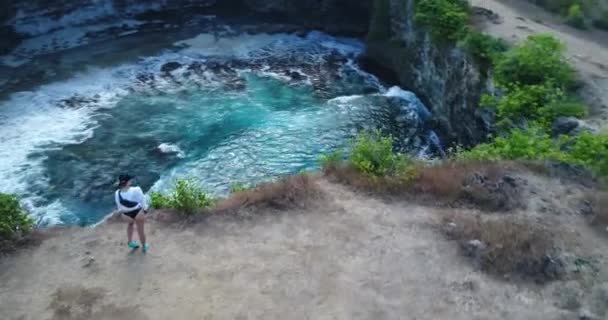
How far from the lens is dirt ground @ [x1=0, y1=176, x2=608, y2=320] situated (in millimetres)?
10484

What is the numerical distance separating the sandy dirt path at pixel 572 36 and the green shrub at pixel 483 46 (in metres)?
0.84

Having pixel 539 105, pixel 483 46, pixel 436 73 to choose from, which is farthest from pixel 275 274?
pixel 436 73

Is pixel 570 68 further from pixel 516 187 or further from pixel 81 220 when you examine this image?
pixel 81 220

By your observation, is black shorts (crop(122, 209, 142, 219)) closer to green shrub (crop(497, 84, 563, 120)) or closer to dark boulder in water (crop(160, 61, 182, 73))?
green shrub (crop(497, 84, 563, 120))

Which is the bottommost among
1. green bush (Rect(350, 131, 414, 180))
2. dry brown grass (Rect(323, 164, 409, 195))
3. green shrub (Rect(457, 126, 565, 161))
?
dry brown grass (Rect(323, 164, 409, 195))

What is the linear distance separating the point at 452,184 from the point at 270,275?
4633 millimetres

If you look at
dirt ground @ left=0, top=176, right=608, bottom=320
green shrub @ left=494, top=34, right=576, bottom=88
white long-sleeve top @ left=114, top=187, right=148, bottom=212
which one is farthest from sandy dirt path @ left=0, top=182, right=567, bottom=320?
green shrub @ left=494, top=34, right=576, bottom=88

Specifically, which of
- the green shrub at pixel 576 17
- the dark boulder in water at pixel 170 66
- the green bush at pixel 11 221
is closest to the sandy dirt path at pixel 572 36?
the green shrub at pixel 576 17

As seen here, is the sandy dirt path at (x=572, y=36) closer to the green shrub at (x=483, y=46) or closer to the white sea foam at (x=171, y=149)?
the green shrub at (x=483, y=46)

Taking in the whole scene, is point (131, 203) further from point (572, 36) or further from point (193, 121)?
point (572, 36)

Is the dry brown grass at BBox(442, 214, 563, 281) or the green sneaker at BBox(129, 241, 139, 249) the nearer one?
the dry brown grass at BBox(442, 214, 563, 281)

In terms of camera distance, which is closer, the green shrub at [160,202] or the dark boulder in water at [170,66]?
the green shrub at [160,202]

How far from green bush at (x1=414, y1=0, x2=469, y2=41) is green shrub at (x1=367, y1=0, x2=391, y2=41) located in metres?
3.49

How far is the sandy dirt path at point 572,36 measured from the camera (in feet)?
56.2
